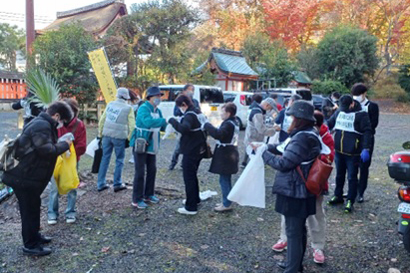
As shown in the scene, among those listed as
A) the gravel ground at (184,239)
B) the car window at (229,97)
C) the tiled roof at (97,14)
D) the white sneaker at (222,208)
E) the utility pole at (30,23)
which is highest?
the tiled roof at (97,14)

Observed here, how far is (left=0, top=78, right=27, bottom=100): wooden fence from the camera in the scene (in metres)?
23.8

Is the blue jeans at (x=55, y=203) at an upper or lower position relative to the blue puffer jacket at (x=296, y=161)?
lower

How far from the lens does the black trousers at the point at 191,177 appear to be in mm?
4918

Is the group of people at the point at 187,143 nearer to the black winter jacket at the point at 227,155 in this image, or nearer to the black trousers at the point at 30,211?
the black winter jacket at the point at 227,155

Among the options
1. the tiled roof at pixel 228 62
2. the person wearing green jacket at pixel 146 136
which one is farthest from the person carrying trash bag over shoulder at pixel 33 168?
the tiled roof at pixel 228 62

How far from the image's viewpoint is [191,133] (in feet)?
16.0

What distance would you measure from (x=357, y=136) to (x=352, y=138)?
0.07 metres

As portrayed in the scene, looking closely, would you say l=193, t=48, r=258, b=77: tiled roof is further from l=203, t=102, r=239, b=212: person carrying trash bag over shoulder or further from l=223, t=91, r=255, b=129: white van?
l=203, t=102, r=239, b=212: person carrying trash bag over shoulder

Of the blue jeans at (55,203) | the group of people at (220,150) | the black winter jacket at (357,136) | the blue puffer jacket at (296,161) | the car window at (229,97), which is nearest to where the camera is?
the blue puffer jacket at (296,161)

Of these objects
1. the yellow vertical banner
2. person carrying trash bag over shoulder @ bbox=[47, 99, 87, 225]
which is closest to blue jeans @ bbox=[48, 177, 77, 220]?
person carrying trash bag over shoulder @ bbox=[47, 99, 87, 225]

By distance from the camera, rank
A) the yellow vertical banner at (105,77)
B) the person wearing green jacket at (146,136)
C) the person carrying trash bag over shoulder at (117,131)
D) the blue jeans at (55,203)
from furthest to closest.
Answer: the yellow vertical banner at (105,77) < the person carrying trash bag over shoulder at (117,131) < the person wearing green jacket at (146,136) < the blue jeans at (55,203)

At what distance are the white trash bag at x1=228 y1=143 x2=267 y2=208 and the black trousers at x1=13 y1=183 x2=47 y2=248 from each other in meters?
2.10

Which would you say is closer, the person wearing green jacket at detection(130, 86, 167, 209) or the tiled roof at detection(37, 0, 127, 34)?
the person wearing green jacket at detection(130, 86, 167, 209)

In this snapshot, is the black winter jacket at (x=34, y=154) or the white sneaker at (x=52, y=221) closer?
the black winter jacket at (x=34, y=154)
